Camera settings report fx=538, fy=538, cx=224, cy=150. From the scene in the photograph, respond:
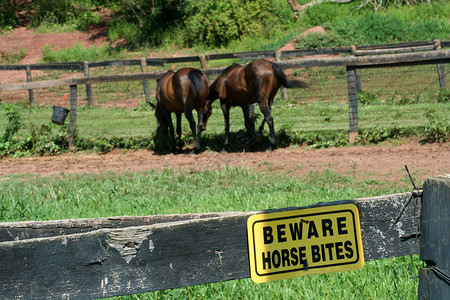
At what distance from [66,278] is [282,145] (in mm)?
10431

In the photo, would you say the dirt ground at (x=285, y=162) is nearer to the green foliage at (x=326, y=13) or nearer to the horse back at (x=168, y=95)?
the horse back at (x=168, y=95)

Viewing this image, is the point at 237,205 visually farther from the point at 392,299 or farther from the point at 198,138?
the point at 198,138

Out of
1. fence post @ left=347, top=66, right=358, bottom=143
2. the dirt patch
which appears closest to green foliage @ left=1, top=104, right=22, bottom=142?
the dirt patch

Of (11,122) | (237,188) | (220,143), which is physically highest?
(11,122)

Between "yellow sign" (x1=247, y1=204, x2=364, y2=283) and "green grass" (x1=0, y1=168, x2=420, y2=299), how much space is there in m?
1.50

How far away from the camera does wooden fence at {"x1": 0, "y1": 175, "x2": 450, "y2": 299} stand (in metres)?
1.99

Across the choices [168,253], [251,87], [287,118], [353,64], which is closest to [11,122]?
[251,87]

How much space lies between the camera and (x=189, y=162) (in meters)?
11.0

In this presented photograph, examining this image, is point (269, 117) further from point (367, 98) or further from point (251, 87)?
point (367, 98)

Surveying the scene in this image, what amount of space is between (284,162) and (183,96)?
300 cm

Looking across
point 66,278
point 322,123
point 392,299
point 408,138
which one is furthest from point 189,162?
point 66,278

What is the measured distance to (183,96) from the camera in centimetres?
1183

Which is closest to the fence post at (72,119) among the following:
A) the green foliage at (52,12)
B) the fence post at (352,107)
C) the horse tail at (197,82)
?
the horse tail at (197,82)

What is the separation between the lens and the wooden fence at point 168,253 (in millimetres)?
1987
